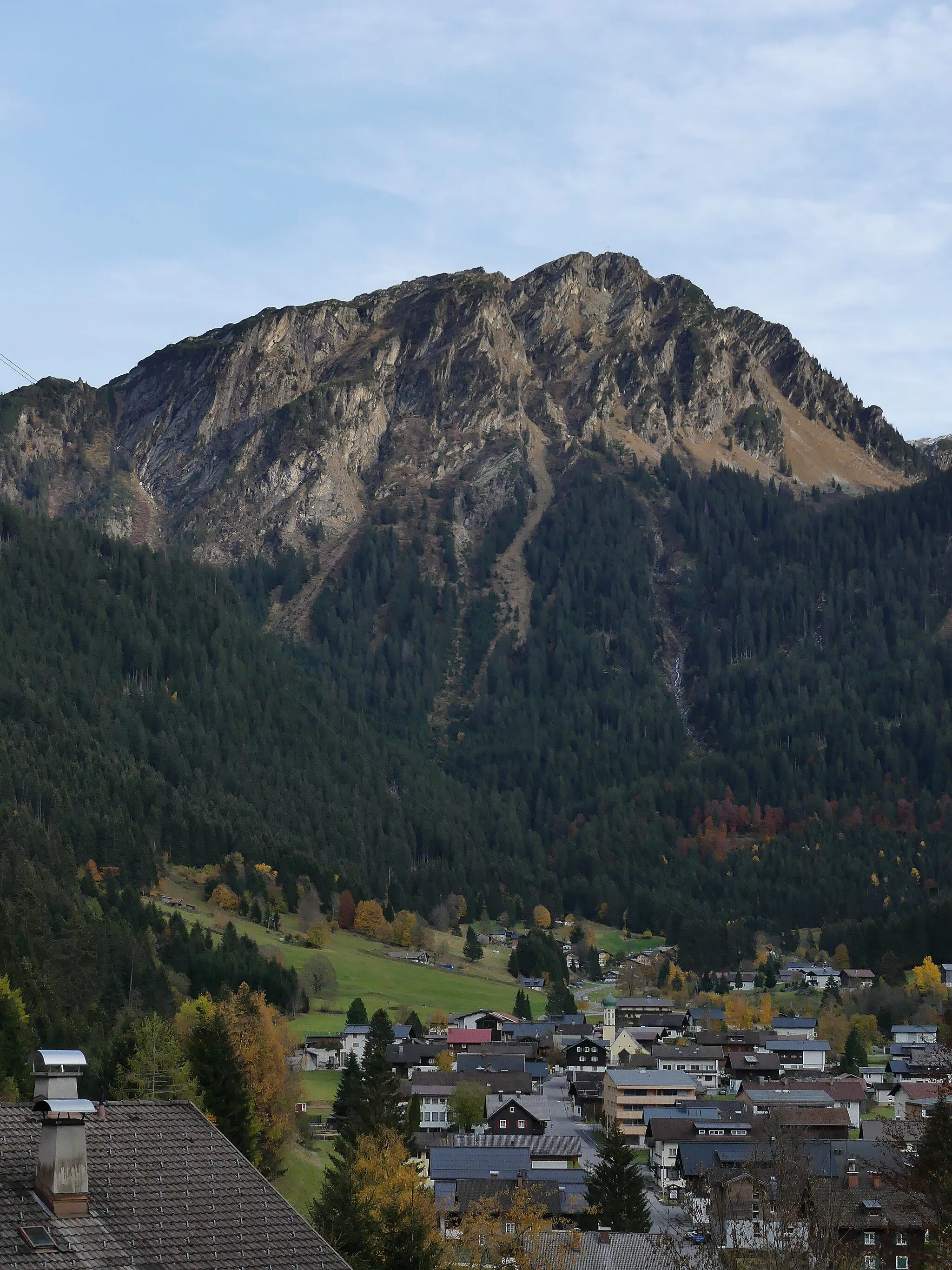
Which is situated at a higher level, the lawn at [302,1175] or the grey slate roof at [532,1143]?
the lawn at [302,1175]

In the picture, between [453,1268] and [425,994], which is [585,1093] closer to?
[425,994]

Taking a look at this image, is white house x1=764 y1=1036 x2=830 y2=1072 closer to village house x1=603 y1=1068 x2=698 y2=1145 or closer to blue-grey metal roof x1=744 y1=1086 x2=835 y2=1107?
village house x1=603 y1=1068 x2=698 y2=1145

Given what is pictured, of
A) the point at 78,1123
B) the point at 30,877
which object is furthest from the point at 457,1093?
the point at 78,1123

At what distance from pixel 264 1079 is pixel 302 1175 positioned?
5.57 meters

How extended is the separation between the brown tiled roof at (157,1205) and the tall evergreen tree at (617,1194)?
59.6 m

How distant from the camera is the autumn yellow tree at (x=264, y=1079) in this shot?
3164 inches

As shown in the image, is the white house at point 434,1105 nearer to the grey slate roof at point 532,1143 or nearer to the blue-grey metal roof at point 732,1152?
the grey slate roof at point 532,1143

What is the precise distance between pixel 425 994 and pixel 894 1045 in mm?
55041

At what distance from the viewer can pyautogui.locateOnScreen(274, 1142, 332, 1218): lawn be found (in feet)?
265

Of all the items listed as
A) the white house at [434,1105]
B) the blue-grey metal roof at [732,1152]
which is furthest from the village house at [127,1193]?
the white house at [434,1105]

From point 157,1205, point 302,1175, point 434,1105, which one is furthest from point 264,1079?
point 157,1205

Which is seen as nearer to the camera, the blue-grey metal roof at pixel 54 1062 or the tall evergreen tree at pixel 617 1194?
the blue-grey metal roof at pixel 54 1062

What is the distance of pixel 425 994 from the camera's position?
646 ft

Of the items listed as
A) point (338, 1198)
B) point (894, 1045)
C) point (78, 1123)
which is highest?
point (78, 1123)
